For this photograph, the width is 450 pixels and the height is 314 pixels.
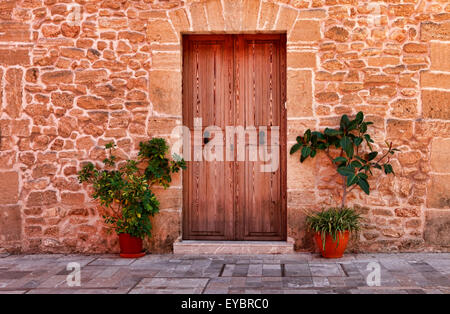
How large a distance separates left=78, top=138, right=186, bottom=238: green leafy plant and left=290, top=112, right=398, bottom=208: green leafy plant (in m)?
1.40

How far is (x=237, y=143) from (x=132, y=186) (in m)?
1.30

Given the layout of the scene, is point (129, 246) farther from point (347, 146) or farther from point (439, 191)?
point (439, 191)

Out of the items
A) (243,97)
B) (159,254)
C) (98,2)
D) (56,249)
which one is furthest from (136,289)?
(98,2)

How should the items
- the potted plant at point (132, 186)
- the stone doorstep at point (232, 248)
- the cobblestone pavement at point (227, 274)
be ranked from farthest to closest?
1. the stone doorstep at point (232, 248)
2. the potted plant at point (132, 186)
3. the cobblestone pavement at point (227, 274)

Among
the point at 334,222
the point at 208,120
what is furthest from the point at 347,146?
the point at 208,120

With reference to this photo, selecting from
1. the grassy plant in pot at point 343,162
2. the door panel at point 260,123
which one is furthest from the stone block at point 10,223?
the grassy plant in pot at point 343,162

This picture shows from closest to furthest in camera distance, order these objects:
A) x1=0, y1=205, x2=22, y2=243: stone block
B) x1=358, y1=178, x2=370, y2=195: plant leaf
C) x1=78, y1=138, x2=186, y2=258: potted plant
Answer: x1=358, y1=178, x2=370, y2=195: plant leaf, x1=78, y1=138, x2=186, y2=258: potted plant, x1=0, y1=205, x2=22, y2=243: stone block

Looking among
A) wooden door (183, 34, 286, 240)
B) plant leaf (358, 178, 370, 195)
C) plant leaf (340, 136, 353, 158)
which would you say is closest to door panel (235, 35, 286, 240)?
wooden door (183, 34, 286, 240)

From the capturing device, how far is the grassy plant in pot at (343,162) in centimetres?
440

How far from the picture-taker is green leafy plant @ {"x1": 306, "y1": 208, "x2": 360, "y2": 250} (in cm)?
439

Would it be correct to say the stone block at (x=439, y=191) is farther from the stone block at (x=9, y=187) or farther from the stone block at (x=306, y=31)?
the stone block at (x=9, y=187)

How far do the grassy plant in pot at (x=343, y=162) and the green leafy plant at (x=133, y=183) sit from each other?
1.44m
